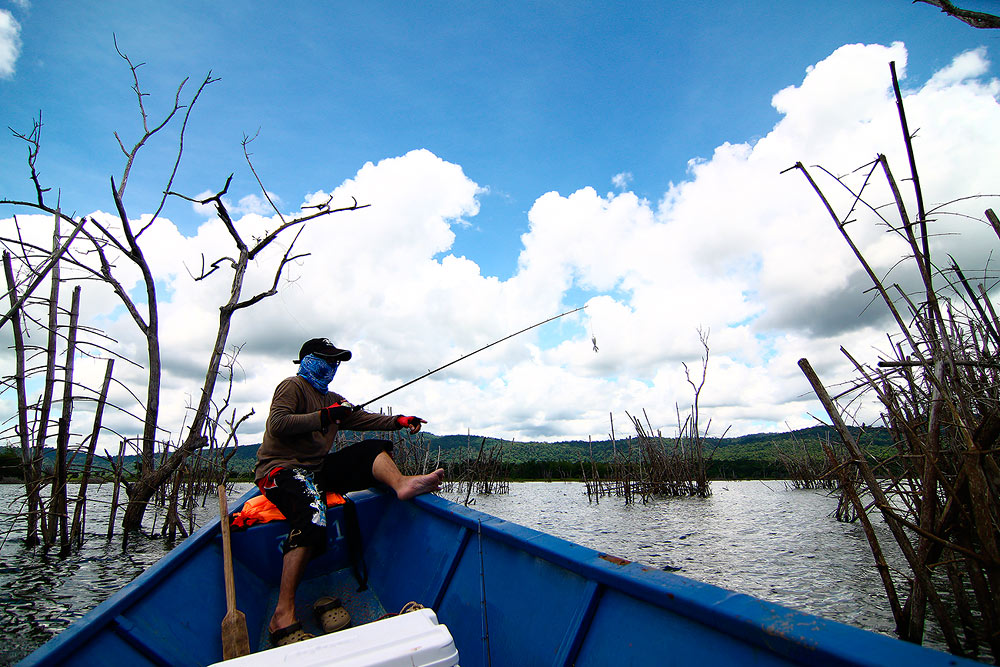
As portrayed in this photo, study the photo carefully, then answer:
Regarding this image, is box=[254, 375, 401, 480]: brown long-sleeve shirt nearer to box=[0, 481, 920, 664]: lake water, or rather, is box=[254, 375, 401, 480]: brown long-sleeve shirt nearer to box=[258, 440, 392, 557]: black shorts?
box=[258, 440, 392, 557]: black shorts

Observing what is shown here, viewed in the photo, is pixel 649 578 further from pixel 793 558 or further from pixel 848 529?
pixel 848 529

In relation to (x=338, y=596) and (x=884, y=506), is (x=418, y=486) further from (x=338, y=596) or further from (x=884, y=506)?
(x=884, y=506)

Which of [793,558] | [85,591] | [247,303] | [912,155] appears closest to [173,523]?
[85,591]

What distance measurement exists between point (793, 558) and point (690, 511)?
5.29 metres

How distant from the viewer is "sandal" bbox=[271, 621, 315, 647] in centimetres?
266

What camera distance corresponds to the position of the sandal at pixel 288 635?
2660 millimetres

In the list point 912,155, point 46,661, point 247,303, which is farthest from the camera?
point 247,303

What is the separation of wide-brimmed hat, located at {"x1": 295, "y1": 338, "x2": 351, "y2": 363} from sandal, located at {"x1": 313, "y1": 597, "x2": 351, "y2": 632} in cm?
161

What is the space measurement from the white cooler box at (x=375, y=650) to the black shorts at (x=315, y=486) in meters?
1.75

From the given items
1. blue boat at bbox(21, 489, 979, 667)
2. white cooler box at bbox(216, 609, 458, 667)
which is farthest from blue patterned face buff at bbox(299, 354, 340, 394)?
white cooler box at bbox(216, 609, 458, 667)

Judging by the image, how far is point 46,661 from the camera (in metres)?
1.81

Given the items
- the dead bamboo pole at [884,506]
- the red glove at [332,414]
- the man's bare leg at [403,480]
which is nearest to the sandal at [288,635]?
the man's bare leg at [403,480]

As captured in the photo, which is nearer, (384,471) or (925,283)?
(925,283)

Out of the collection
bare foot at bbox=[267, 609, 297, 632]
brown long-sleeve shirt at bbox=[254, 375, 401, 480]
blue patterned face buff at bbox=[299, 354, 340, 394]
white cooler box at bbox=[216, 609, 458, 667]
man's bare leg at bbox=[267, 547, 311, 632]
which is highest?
blue patterned face buff at bbox=[299, 354, 340, 394]
